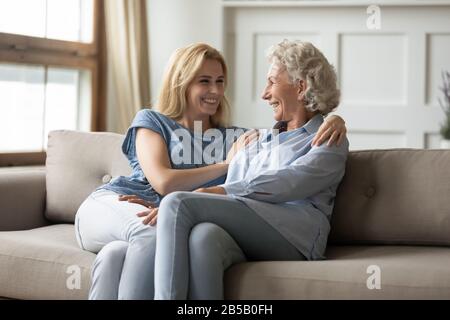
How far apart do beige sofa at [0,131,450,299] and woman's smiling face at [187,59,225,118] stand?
0.37 meters

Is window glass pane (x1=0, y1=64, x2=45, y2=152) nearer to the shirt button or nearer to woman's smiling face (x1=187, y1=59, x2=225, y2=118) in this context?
the shirt button

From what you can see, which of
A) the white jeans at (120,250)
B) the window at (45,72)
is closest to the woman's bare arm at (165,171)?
the white jeans at (120,250)

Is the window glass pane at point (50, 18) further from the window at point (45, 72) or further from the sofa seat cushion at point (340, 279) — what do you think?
the sofa seat cushion at point (340, 279)

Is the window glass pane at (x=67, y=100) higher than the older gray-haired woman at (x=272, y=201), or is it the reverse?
the window glass pane at (x=67, y=100)

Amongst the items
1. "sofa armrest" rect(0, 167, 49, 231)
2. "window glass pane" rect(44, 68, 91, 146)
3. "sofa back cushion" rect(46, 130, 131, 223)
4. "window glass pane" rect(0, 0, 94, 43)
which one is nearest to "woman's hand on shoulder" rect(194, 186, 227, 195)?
"sofa back cushion" rect(46, 130, 131, 223)

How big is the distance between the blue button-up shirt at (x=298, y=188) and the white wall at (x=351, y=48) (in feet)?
7.12

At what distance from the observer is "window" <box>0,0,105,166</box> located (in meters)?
3.82

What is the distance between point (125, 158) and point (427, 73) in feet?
7.22

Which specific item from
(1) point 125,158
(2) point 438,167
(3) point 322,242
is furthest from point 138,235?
(2) point 438,167

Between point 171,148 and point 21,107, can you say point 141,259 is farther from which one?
point 21,107

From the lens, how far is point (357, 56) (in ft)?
14.9

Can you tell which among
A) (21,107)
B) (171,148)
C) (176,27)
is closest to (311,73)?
(171,148)

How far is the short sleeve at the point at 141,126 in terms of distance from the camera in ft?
8.55

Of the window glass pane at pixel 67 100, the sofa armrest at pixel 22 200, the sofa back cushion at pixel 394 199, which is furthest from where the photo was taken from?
the window glass pane at pixel 67 100
